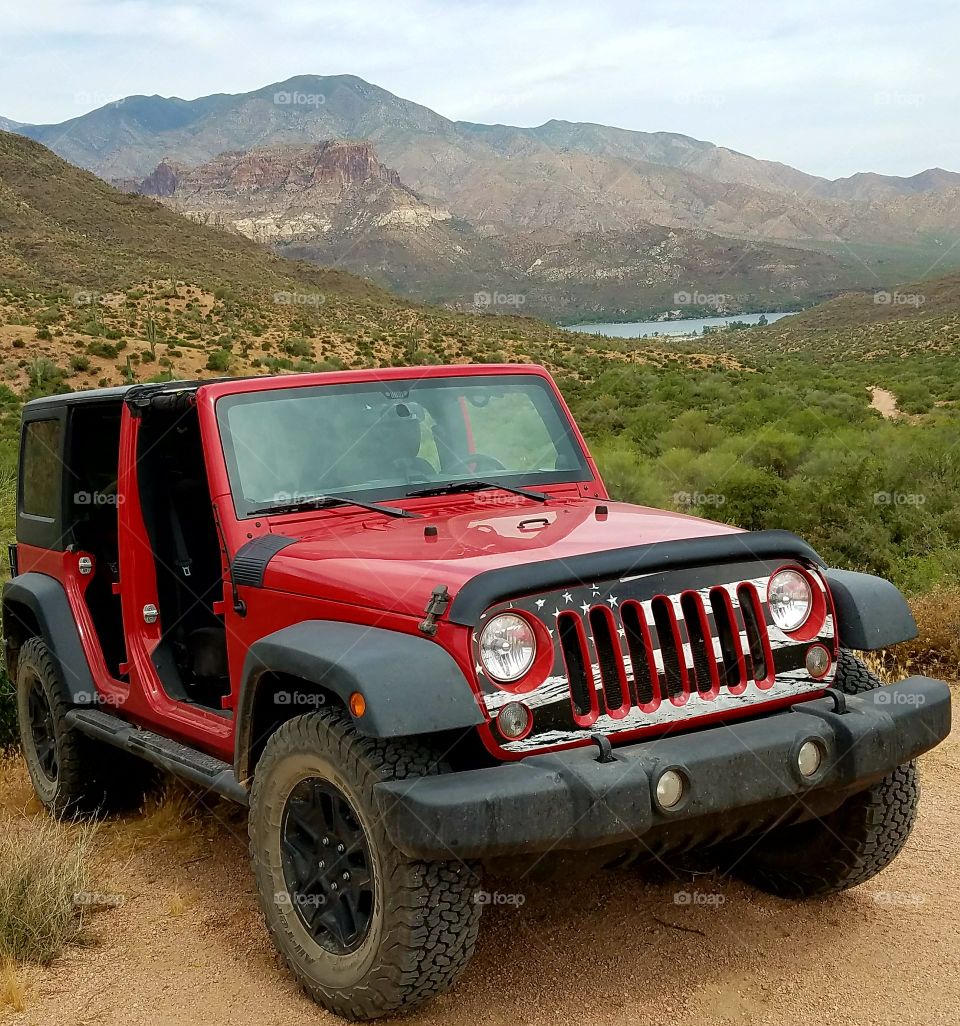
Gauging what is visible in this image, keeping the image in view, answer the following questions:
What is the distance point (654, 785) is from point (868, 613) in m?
1.15

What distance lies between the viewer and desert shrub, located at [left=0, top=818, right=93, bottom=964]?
3965 mm

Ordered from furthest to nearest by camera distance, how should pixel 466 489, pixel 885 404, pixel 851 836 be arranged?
pixel 885 404 < pixel 466 489 < pixel 851 836

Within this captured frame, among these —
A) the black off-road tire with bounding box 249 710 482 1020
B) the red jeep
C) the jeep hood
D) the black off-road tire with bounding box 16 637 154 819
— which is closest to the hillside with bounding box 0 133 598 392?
the black off-road tire with bounding box 16 637 154 819

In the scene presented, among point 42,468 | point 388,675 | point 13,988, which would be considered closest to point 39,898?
point 13,988

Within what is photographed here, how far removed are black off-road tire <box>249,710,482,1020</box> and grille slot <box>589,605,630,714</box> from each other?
550mm

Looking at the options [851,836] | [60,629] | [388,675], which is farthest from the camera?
[60,629]

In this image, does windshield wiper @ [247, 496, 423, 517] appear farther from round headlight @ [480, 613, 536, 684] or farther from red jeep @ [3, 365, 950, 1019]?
round headlight @ [480, 613, 536, 684]

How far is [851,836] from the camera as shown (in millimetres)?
4137

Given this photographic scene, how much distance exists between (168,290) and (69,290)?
4515 millimetres

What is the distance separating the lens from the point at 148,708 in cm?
489

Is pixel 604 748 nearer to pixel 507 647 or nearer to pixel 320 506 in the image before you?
pixel 507 647

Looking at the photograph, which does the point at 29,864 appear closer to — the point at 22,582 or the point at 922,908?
the point at 22,582

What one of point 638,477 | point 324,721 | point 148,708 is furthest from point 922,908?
point 638,477

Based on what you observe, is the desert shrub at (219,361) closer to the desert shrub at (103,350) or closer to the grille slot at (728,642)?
the desert shrub at (103,350)
